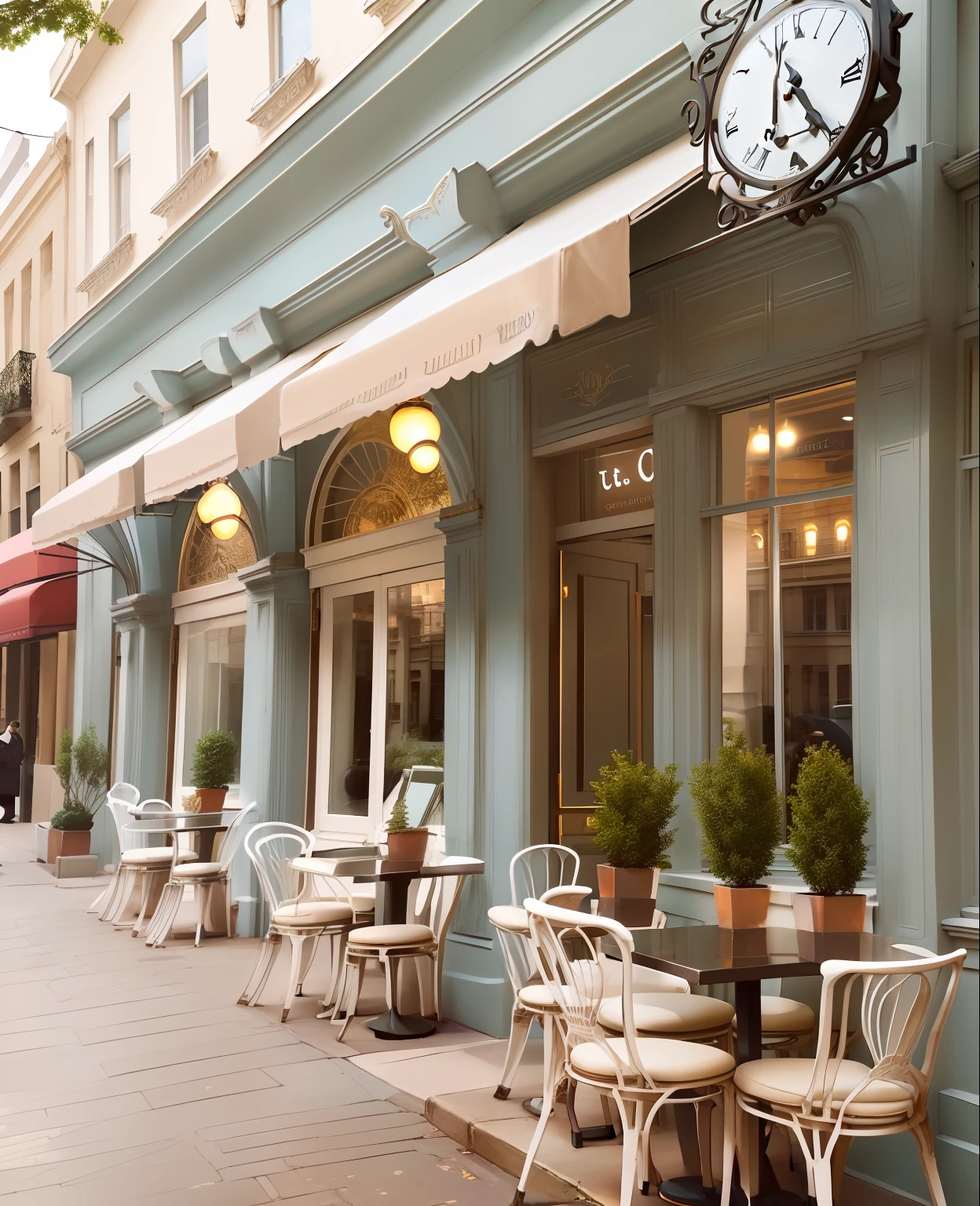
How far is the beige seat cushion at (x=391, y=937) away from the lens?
6.51 meters

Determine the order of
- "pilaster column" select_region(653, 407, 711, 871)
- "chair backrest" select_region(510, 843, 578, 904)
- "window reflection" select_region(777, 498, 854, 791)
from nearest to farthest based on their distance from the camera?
"window reflection" select_region(777, 498, 854, 791), "pilaster column" select_region(653, 407, 711, 871), "chair backrest" select_region(510, 843, 578, 904)

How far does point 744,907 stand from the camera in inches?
187

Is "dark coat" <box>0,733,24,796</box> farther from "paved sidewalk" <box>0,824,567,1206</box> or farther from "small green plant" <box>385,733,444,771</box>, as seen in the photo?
"small green plant" <box>385,733,444,771</box>

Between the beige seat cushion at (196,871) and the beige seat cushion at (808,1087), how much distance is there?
6.34 metres

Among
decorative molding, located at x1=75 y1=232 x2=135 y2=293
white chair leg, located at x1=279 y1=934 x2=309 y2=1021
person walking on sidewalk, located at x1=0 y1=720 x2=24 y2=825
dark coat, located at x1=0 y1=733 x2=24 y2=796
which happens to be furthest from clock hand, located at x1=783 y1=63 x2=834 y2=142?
dark coat, located at x1=0 y1=733 x2=24 y2=796

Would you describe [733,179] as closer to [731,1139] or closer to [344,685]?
[731,1139]

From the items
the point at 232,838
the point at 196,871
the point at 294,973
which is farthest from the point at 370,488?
the point at 294,973

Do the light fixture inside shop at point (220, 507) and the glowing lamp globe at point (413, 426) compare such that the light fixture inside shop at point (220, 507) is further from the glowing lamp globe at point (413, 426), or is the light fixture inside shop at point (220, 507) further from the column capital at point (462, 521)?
the column capital at point (462, 521)

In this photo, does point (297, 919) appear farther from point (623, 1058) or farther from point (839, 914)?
point (839, 914)

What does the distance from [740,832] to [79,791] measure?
1043cm

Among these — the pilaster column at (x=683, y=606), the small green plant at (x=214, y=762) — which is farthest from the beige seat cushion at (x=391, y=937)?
the small green plant at (x=214, y=762)

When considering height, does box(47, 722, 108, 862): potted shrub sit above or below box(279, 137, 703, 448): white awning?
below

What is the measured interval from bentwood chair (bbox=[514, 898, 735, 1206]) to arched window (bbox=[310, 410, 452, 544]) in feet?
14.5

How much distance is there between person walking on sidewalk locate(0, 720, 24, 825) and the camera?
18.6m
